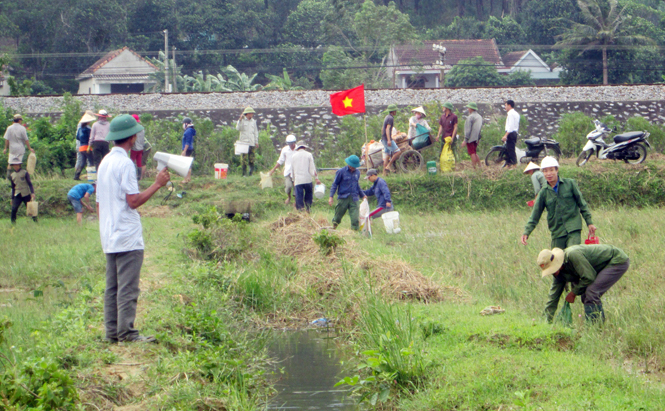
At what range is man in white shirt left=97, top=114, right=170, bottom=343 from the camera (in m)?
5.61

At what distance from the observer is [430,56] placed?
151 ft

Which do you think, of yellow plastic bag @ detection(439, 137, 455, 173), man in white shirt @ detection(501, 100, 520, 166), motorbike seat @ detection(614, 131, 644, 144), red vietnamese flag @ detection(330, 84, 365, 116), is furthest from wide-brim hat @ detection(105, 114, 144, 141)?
motorbike seat @ detection(614, 131, 644, 144)

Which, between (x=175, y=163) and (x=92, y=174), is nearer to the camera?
(x=175, y=163)

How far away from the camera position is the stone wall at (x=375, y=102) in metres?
23.8

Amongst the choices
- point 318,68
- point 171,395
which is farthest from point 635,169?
point 318,68

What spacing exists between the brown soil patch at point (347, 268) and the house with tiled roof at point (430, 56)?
33.0 metres

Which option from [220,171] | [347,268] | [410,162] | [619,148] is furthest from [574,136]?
[347,268]

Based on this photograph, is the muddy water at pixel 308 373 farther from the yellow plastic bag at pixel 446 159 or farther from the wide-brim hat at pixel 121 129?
the yellow plastic bag at pixel 446 159

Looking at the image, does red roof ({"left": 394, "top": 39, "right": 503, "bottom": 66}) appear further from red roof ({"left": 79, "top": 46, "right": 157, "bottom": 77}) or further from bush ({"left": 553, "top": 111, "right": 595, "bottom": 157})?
bush ({"left": 553, "top": 111, "right": 595, "bottom": 157})

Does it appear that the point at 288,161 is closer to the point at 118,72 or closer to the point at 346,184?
the point at 346,184

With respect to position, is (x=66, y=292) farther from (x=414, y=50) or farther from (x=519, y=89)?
(x=414, y=50)

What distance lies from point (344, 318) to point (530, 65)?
4409 cm

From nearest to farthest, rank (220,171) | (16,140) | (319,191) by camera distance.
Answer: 1. (16,140)
2. (319,191)
3. (220,171)

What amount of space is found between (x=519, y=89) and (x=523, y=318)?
1978 cm
